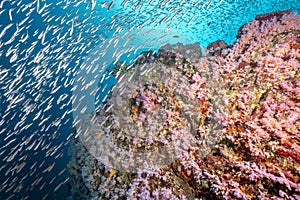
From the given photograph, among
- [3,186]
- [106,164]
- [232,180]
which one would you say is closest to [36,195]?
[3,186]

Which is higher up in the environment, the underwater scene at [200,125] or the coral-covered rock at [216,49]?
the coral-covered rock at [216,49]

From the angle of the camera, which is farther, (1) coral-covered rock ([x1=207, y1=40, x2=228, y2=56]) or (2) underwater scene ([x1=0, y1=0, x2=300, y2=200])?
(1) coral-covered rock ([x1=207, y1=40, x2=228, y2=56])

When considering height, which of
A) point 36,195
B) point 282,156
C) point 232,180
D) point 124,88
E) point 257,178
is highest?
point 282,156

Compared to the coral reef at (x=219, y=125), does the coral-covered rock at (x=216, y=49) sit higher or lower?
higher

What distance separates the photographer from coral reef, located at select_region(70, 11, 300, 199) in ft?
9.10

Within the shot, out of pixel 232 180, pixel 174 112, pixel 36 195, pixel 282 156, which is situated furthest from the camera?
pixel 36 195

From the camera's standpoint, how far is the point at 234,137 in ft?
10.6

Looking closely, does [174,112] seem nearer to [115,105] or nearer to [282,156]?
[115,105]

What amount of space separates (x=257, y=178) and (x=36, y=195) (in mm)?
30796

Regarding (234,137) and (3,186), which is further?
(3,186)

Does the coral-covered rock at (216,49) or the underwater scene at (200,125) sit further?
the coral-covered rock at (216,49)

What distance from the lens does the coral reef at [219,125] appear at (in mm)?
2773

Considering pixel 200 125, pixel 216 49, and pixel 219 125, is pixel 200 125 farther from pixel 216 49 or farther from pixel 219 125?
pixel 216 49

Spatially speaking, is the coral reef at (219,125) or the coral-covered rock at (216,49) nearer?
the coral reef at (219,125)
